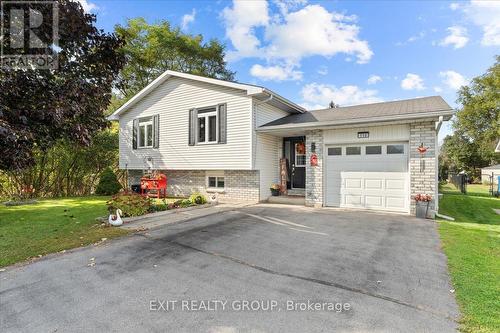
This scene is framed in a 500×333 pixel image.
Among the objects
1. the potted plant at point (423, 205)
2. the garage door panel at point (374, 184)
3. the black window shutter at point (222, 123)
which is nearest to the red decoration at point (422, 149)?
the potted plant at point (423, 205)

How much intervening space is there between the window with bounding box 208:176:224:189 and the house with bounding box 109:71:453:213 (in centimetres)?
5

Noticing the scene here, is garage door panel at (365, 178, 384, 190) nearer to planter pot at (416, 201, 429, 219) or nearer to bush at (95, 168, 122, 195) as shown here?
planter pot at (416, 201, 429, 219)

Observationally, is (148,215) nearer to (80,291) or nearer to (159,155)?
(80,291)

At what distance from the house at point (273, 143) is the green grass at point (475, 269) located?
1392 millimetres

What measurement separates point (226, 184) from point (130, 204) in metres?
4.53

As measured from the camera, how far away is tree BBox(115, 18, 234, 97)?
70.4 feet

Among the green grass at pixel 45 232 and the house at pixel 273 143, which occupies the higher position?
the house at pixel 273 143

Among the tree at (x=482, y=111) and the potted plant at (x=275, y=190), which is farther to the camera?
the tree at (x=482, y=111)

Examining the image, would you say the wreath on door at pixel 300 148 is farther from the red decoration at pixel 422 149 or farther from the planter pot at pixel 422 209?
the planter pot at pixel 422 209

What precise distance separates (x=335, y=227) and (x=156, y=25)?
2274 centimetres

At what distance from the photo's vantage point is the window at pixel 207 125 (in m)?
11.1

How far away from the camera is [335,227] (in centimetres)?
647

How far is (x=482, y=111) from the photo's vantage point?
1129 inches

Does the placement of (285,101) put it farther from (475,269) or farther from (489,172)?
(489,172)
